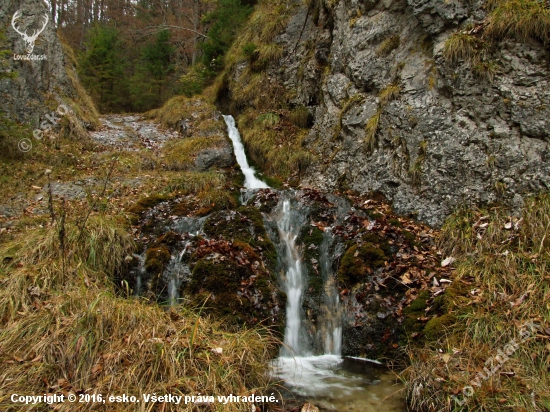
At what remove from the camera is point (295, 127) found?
9875 mm

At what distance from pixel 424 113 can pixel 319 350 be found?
4.47 metres

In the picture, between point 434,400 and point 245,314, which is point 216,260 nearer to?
point 245,314

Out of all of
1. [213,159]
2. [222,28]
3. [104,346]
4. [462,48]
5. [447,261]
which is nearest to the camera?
[104,346]

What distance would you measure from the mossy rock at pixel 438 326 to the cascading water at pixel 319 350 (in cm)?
69

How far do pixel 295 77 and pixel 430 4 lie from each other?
4576mm

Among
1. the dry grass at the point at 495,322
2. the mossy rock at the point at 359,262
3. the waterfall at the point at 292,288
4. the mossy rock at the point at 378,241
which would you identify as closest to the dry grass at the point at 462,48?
the dry grass at the point at 495,322

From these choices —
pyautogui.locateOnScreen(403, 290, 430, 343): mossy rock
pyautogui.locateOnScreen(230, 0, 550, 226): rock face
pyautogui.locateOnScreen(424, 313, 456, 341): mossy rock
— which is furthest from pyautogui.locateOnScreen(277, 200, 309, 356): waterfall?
pyautogui.locateOnScreen(230, 0, 550, 226): rock face

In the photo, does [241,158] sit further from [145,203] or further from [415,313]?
[415,313]

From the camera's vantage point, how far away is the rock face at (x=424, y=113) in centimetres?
543

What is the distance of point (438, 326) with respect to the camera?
4211 millimetres

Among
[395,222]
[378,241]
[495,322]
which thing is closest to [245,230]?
[378,241]

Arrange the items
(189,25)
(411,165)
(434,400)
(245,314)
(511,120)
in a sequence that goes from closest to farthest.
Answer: (434,400), (245,314), (511,120), (411,165), (189,25)

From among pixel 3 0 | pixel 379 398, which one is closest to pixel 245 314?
pixel 379 398

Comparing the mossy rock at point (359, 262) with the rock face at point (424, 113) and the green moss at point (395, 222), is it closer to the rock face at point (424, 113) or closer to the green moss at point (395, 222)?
the green moss at point (395, 222)
